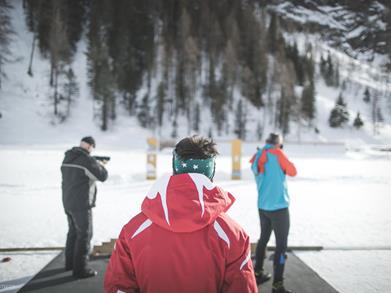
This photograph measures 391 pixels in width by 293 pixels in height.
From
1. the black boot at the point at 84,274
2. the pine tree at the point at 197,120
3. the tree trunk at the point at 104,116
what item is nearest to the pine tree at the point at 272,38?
the pine tree at the point at 197,120

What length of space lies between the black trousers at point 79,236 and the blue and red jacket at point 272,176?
2.01m

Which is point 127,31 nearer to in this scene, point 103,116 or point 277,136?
point 103,116

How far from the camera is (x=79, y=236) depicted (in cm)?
314

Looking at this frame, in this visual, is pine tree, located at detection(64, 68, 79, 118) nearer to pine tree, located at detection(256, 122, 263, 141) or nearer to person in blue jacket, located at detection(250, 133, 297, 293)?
pine tree, located at detection(256, 122, 263, 141)

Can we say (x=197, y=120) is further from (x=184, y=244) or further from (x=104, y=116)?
(x=184, y=244)

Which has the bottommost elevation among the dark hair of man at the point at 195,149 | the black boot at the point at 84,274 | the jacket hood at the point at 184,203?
the black boot at the point at 84,274

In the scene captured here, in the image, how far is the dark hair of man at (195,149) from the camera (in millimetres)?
1222

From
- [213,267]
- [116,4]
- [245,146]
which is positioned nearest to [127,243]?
[213,267]

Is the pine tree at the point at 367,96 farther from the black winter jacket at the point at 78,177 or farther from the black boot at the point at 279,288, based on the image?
the black winter jacket at the point at 78,177

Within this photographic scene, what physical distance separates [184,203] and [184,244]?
173 millimetres

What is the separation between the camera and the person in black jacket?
3086 mm

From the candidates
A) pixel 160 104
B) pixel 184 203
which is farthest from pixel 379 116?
pixel 184 203

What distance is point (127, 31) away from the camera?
3962 centimetres

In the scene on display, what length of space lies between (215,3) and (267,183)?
51.9m
